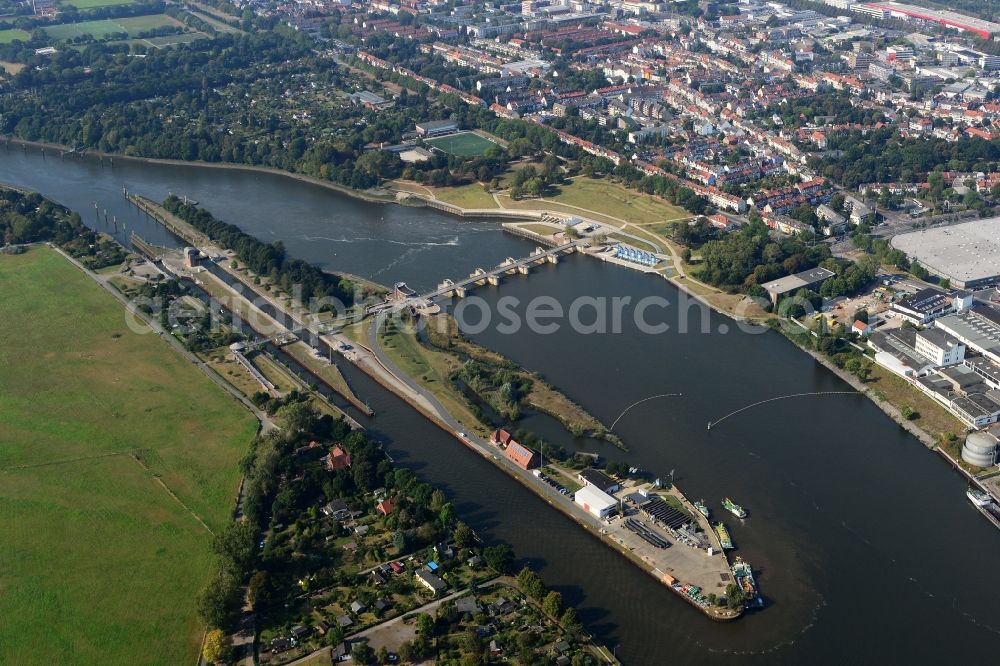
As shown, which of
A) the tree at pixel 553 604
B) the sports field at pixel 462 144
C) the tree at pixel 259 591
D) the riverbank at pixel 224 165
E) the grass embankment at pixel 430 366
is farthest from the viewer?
the sports field at pixel 462 144

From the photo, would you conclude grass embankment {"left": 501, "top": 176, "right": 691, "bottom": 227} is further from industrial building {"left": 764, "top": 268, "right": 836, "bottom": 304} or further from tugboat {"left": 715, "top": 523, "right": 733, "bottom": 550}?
tugboat {"left": 715, "top": 523, "right": 733, "bottom": 550}

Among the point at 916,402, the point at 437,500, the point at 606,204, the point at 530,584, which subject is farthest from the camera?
the point at 606,204

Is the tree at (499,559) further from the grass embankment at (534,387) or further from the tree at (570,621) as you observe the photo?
the grass embankment at (534,387)

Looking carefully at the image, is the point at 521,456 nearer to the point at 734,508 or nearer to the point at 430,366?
the point at 734,508

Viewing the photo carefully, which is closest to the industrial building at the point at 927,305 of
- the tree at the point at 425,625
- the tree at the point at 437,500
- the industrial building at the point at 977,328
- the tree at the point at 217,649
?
the industrial building at the point at 977,328

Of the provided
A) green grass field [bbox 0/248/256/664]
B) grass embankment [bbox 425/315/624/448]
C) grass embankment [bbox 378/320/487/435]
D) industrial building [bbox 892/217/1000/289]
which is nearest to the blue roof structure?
grass embankment [bbox 425/315/624/448]

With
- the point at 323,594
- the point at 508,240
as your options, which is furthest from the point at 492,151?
the point at 323,594

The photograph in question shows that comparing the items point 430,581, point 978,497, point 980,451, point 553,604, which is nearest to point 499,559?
point 430,581
